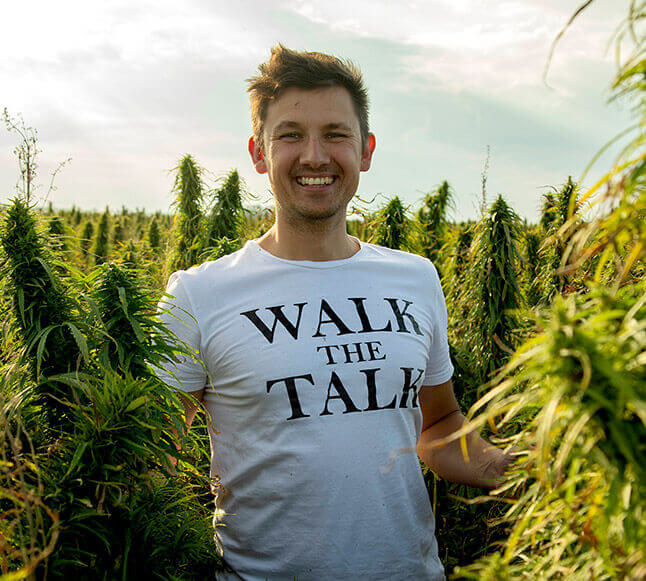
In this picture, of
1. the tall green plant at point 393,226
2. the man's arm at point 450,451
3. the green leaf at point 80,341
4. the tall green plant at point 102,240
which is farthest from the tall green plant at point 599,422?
the tall green plant at point 102,240

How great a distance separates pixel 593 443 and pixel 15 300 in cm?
171

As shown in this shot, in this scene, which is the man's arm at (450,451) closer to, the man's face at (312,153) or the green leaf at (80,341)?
the man's face at (312,153)

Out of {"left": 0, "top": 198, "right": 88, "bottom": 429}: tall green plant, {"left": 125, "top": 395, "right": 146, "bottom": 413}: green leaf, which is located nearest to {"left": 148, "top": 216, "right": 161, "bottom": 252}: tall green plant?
{"left": 0, "top": 198, "right": 88, "bottom": 429}: tall green plant

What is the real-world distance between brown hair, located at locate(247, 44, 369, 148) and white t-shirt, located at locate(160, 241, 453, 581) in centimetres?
82

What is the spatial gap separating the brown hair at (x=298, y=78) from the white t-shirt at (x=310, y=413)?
2.70 ft

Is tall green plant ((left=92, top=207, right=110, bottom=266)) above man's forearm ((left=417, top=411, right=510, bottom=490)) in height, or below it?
above

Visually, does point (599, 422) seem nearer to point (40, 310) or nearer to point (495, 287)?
point (40, 310)

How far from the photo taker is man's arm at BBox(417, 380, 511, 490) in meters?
2.25

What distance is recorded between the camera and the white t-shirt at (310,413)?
83.6 inches

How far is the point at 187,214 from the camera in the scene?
786cm

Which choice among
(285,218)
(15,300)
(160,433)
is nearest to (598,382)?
(160,433)

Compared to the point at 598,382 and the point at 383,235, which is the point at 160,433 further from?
the point at 383,235

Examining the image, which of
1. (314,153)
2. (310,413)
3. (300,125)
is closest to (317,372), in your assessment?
(310,413)

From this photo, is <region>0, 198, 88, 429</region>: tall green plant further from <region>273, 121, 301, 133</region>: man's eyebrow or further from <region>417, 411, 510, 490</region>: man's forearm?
<region>417, 411, 510, 490</region>: man's forearm
